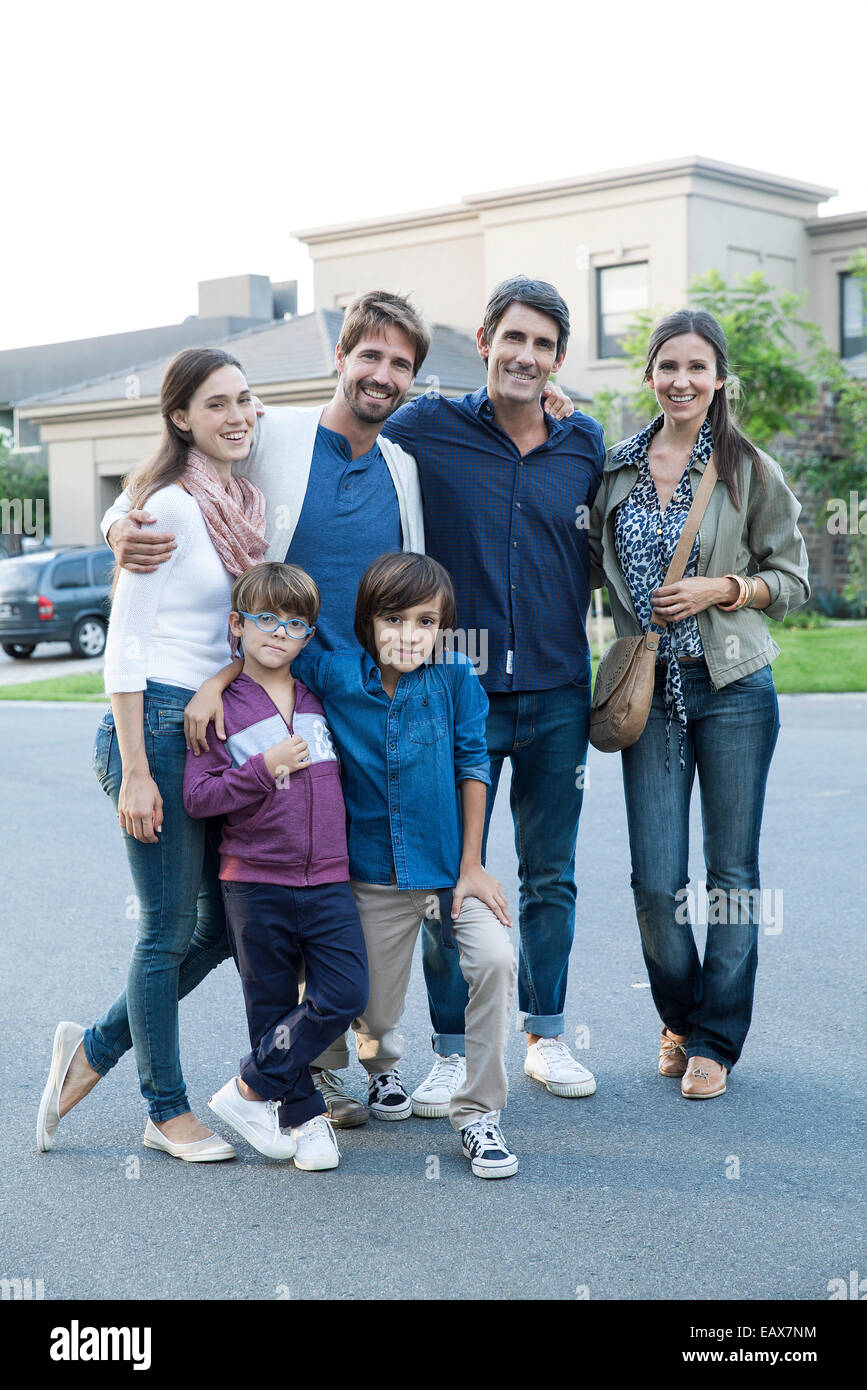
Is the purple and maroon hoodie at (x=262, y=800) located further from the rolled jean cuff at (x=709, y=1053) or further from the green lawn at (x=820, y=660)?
the green lawn at (x=820, y=660)

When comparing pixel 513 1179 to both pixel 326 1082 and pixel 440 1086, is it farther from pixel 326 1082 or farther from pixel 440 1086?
pixel 326 1082

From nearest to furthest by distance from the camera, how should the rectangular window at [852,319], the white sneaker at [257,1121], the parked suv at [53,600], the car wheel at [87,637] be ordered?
the white sneaker at [257,1121]
the parked suv at [53,600]
the car wheel at [87,637]
the rectangular window at [852,319]

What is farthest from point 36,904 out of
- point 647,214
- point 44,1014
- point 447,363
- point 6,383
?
point 6,383

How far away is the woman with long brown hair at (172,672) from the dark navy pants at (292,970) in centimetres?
18

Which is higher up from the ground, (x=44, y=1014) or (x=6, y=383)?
(x=6, y=383)

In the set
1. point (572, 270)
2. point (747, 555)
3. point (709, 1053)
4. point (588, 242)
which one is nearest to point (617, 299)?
point (572, 270)

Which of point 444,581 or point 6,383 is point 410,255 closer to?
point 6,383

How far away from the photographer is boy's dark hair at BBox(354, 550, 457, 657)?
3.59 m

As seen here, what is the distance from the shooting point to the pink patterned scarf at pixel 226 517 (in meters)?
3.50

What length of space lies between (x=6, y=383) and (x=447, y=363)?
75.0ft

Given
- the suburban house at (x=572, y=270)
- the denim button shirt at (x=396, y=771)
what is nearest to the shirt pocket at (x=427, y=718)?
the denim button shirt at (x=396, y=771)

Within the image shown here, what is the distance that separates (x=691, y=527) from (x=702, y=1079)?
1.61 m

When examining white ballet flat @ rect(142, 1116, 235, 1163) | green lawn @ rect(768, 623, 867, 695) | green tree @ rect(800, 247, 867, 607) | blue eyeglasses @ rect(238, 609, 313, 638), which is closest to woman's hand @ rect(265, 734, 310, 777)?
blue eyeglasses @ rect(238, 609, 313, 638)

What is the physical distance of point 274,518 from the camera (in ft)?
12.3
